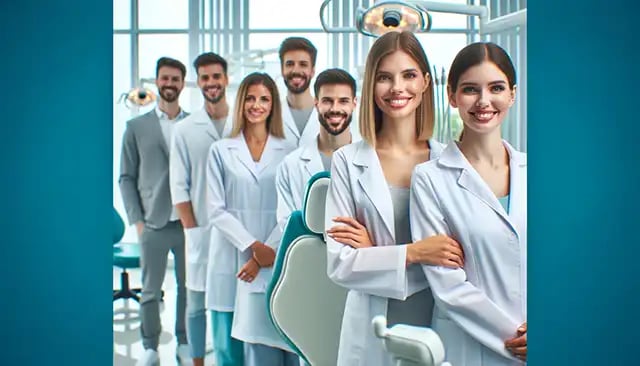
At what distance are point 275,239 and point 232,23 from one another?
890mm

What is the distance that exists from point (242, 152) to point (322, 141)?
0.33 m

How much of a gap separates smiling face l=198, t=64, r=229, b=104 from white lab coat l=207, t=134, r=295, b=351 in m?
0.18

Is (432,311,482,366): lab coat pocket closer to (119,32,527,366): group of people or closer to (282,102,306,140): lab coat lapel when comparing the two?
(119,32,527,366): group of people

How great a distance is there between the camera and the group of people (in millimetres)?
2564

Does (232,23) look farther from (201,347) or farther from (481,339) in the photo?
(481,339)

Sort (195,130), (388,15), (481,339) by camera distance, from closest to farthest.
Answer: (481,339), (388,15), (195,130)

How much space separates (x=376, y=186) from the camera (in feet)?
8.54

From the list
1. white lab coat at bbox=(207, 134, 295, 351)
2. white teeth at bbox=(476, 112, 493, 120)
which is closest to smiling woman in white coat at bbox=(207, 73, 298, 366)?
white lab coat at bbox=(207, 134, 295, 351)

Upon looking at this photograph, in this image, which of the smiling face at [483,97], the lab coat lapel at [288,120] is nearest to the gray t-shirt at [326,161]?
the lab coat lapel at [288,120]

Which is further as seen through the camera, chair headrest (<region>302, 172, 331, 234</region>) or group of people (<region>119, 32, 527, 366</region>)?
chair headrest (<region>302, 172, 331, 234</region>)

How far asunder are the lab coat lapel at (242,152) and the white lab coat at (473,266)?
0.66 meters
